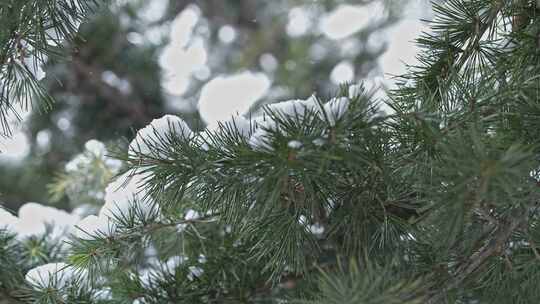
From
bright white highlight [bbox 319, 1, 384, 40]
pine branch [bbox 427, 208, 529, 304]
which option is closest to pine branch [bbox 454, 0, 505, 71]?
pine branch [bbox 427, 208, 529, 304]

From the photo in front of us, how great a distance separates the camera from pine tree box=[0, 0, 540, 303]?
622 millimetres

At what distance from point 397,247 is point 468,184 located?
26 cm

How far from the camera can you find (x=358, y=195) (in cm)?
80

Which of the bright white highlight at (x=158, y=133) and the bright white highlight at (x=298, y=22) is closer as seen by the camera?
the bright white highlight at (x=158, y=133)

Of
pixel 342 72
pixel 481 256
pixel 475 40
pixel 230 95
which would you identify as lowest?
pixel 481 256

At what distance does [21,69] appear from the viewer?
88 cm

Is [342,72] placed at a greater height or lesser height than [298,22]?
lesser

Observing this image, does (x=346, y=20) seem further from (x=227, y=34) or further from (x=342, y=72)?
(x=227, y=34)

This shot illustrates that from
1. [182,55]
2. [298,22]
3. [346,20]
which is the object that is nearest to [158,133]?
[182,55]

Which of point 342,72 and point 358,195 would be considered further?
point 342,72

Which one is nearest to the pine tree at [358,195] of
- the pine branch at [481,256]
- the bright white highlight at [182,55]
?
the pine branch at [481,256]

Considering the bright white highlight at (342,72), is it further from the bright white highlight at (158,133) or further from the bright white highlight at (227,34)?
the bright white highlight at (158,133)

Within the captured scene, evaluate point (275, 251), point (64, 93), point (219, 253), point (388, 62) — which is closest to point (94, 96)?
point (64, 93)

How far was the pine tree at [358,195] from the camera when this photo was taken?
622 millimetres
